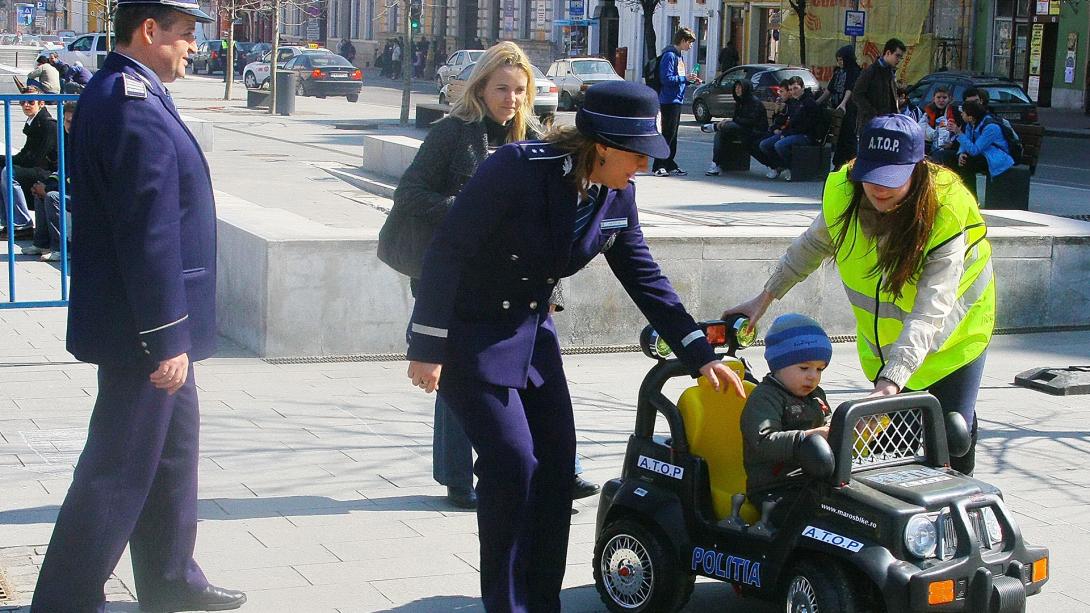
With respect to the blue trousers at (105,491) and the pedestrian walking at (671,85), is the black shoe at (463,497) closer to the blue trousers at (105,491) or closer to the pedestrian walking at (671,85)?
the blue trousers at (105,491)

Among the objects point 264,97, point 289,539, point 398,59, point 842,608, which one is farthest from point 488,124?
point 398,59

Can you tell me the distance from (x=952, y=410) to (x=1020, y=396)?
3.60 metres

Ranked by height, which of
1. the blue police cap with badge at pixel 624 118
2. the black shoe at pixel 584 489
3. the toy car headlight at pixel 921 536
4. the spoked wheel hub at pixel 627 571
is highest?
the blue police cap with badge at pixel 624 118

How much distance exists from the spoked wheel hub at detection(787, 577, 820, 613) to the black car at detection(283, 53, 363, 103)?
3991 cm

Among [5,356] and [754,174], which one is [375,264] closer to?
[5,356]

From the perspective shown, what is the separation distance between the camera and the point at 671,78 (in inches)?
708

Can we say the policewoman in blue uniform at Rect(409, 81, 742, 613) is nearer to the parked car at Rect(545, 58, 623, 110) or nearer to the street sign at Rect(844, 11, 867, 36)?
the street sign at Rect(844, 11, 867, 36)

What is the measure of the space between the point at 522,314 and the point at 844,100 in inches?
612

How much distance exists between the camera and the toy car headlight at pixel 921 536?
12.2 ft

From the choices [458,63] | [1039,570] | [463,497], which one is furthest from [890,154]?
[458,63]

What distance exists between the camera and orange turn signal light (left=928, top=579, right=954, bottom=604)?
3.68m

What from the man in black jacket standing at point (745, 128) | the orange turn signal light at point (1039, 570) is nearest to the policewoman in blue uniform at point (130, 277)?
the orange turn signal light at point (1039, 570)

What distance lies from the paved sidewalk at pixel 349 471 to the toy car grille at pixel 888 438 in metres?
0.82

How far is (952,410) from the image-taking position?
14.6ft
